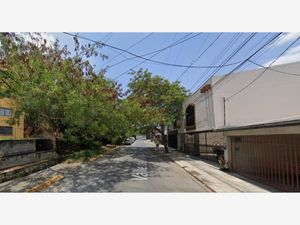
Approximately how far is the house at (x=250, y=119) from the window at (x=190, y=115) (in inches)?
3.6

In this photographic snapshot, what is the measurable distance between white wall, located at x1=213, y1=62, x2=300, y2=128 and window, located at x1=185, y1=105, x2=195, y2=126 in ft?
16.2

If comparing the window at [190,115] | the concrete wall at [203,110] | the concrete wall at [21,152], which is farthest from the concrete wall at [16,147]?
the window at [190,115]

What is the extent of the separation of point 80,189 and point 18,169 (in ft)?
12.7

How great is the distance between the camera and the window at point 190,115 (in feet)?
69.2

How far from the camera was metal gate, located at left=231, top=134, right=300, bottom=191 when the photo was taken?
339 inches

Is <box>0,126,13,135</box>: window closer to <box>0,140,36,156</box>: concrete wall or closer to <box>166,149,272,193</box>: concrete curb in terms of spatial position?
<box>0,140,36,156</box>: concrete wall

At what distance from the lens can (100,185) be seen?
28.4 ft

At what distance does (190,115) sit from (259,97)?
725 cm

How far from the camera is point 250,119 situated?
1595 centimetres

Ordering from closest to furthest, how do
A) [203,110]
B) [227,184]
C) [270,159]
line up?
[227,184] < [270,159] < [203,110]

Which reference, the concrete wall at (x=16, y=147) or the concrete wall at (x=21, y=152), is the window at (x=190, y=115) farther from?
the concrete wall at (x=16, y=147)

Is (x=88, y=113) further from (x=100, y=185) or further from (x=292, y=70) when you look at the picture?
(x=292, y=70)

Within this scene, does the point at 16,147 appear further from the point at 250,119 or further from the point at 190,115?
the point at 190,115

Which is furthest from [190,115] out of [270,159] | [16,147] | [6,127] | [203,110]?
[6,127]
